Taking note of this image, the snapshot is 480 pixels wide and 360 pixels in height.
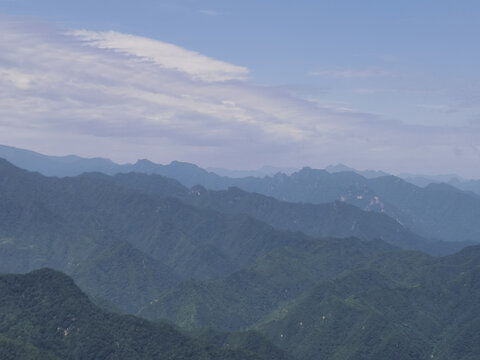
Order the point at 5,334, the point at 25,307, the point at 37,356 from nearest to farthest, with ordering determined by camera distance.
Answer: the point at 37,356, the point at 5,334, the point at 25,307

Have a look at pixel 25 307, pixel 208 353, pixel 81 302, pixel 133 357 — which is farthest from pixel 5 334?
pixel 208 353

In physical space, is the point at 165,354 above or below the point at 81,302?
below

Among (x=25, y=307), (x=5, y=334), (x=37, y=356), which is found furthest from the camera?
(x=25, y=307)

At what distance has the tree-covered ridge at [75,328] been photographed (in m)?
169

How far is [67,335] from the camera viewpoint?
173m

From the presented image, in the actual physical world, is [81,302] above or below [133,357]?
above

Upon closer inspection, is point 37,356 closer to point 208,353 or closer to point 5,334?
point 5,334

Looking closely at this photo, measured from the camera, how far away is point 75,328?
174m

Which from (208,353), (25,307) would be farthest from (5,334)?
(208,353)

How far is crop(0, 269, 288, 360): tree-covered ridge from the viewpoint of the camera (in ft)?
555

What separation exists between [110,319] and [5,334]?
3075 cm

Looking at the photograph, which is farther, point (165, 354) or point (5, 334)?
point (165, 354)

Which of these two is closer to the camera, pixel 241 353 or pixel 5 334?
pixel 5 334

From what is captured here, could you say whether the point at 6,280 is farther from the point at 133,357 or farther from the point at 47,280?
the point at 133,357
